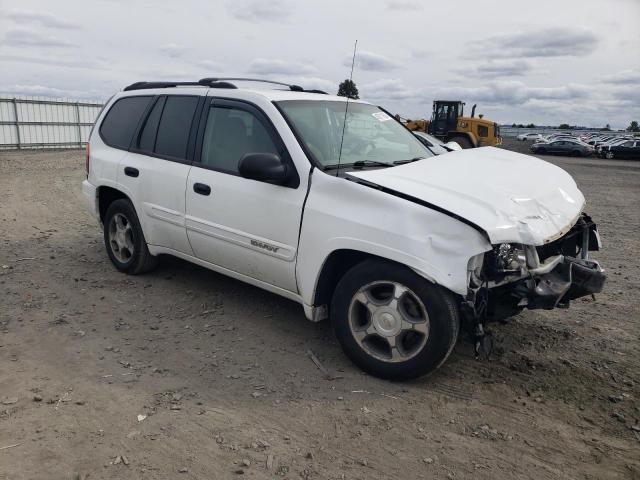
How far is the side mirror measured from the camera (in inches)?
144

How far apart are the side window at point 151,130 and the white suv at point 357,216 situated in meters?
0.02

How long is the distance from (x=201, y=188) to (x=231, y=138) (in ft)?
1.55

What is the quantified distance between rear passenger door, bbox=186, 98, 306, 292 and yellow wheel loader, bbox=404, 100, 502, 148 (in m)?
21.1

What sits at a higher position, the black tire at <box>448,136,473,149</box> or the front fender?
the front fender

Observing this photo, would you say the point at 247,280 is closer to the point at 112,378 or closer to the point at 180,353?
the point at 180,353

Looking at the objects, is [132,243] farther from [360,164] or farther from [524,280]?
[524,280]

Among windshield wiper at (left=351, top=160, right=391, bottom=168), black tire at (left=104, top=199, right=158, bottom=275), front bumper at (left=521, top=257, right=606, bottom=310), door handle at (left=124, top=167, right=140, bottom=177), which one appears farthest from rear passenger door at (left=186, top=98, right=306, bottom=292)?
front bumper at (left=521, top=257, right=606, bottom=310)

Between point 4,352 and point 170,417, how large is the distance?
162cm

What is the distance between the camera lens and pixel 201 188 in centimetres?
435

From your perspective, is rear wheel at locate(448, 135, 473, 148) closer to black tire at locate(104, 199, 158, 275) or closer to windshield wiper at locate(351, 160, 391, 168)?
black tire at locate(104, 199, 158, 275)

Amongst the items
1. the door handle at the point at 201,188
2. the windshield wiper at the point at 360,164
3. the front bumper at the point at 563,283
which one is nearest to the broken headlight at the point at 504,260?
the front bumper at the point at 563,283

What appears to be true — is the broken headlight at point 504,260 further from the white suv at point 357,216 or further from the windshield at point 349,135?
the windshield at point 349,135

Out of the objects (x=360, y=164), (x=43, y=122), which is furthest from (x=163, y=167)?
(x=43, y=122)

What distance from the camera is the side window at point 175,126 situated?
466 centimetres
